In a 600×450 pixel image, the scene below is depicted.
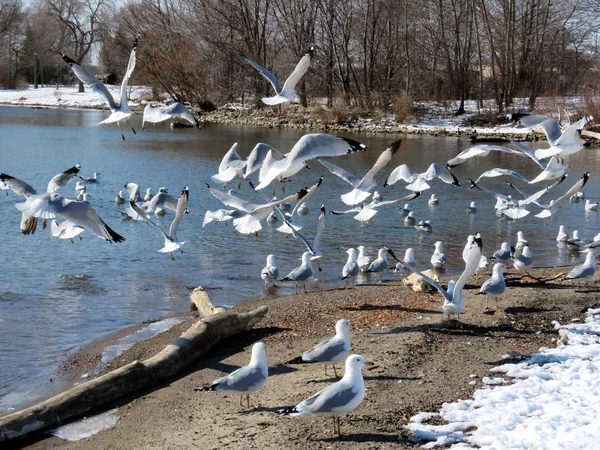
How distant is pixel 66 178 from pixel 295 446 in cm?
818

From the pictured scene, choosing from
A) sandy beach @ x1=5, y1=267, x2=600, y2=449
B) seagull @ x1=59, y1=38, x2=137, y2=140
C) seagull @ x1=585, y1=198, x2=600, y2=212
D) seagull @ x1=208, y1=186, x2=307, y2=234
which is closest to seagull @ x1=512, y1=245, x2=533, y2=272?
sandy beach @ x1=5, y1=267, x2=600, y2=449

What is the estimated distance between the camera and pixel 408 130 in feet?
141

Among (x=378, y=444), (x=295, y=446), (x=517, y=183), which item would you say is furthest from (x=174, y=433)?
(x=517, y=183)

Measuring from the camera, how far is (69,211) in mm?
10320

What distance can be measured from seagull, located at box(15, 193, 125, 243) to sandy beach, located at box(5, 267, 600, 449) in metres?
1.56

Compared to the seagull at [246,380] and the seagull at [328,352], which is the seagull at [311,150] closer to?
the seagull at [328,352]

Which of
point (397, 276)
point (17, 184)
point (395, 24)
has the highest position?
point (395, 24)

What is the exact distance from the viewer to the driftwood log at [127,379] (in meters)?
6.61

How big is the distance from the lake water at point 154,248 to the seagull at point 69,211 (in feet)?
4.34

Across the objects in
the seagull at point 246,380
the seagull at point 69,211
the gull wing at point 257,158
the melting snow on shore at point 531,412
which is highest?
the gull wing at point 257,158

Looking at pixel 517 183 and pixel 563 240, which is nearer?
pixel 563 240

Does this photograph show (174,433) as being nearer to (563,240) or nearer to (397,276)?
(397,276)

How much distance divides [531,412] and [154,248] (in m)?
10.4

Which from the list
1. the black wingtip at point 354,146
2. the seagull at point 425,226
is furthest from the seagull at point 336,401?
the seagull at point 425,226
